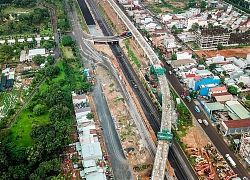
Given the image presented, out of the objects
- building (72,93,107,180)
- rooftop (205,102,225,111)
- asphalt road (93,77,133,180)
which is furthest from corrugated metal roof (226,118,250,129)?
building (72,93,107,180)

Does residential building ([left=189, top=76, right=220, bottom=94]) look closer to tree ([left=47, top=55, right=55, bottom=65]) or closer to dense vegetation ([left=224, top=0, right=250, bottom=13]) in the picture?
tree ([left=47, top=55, right=55, bottom=65])

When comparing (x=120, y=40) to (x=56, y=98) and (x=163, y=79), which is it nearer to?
(x=163, y=79)

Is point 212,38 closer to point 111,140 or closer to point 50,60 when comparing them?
point 50,60

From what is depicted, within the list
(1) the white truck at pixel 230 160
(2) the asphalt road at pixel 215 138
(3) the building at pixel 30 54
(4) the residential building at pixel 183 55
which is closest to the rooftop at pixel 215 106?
(2) the asphalt road at pixel 215 138

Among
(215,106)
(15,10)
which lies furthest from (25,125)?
(15,10)

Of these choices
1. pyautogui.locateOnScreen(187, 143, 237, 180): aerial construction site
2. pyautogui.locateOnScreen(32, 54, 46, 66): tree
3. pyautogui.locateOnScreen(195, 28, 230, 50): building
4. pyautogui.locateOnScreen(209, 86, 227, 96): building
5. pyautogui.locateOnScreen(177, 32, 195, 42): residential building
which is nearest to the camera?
pyautogui.locateOnScreen(187, 143, 237, 180): aerial construction site

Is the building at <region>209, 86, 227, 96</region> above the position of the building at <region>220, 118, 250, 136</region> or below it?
above

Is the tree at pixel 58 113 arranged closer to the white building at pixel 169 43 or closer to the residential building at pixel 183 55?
the residential building at pixel 183 55
